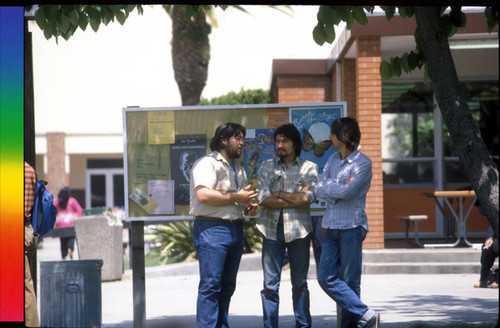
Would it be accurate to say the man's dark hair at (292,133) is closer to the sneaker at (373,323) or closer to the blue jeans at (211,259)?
the blue jeans at (211,259)

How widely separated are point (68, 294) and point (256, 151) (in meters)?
2.13

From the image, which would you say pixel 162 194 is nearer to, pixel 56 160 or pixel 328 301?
pixel 328 301

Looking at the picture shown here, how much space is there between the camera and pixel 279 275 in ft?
21.0

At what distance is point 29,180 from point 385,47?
27.1 ft

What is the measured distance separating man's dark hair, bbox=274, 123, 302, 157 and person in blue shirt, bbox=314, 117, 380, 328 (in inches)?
15.4

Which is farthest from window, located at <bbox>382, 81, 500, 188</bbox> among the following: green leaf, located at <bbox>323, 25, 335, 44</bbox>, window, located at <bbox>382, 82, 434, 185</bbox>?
green leaf, located at <bbox>323, 25, 335, 44</bbox>

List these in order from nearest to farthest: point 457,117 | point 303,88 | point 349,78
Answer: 1. point 457,117
2. point 349,78
3. point 303,88

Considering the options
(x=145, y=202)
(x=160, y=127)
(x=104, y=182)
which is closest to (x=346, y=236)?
(x=145, y=202)

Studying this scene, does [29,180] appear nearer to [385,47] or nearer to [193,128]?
[193,128]

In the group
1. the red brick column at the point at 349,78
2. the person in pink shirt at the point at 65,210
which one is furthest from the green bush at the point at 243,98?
the person in pink shirt at the point at 65,210

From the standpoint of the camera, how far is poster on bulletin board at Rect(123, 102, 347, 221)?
23.4 feet

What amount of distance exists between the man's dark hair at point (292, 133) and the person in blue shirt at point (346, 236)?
15.4 inches

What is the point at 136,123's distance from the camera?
283 inches

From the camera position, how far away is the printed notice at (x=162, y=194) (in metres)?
7.13
